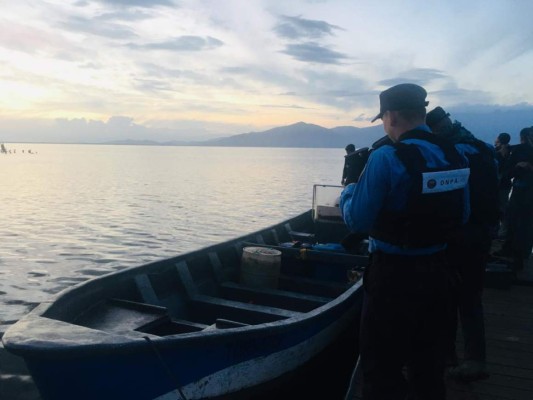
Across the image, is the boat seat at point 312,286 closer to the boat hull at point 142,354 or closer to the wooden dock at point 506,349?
the boat hull at point 142,354

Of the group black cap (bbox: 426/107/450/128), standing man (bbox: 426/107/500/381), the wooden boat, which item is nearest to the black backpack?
standing man (bbox: 426/107/500/381)

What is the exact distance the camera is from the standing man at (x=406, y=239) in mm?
3311

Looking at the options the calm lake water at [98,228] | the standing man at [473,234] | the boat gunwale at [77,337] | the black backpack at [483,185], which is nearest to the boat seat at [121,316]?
the boat gunwale at [77,337]

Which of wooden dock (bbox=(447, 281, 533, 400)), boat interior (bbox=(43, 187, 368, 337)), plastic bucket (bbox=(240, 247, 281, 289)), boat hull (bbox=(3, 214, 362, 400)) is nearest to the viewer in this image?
boat hull (bbox=(3, 214, 362, 400))

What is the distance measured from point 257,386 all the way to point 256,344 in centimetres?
64

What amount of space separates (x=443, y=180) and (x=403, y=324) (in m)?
1.12

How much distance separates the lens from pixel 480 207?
4.78 metres

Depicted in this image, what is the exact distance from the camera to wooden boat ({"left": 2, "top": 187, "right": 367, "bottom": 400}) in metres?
3.81

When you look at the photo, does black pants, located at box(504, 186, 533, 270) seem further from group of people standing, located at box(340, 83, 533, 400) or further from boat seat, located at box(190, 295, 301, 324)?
group of people standing, located at box(340, 83, 533, 400)

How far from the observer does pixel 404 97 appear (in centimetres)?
351

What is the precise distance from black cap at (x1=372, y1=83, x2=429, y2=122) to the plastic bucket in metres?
5.08

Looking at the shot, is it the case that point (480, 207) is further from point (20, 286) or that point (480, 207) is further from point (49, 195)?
point (49, 195)

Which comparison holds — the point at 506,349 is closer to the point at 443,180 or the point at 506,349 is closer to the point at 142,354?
the point at 443,180

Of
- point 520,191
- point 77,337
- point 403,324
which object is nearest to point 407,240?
point 403,324
